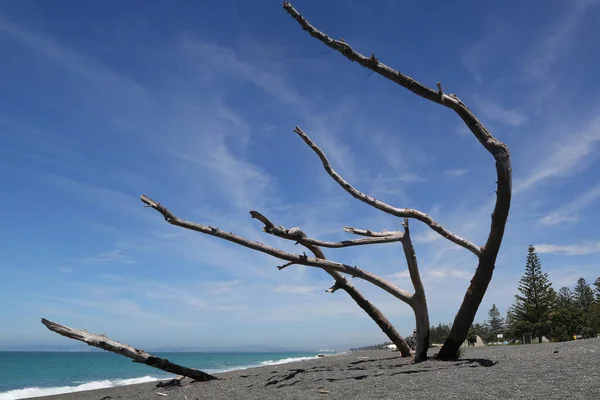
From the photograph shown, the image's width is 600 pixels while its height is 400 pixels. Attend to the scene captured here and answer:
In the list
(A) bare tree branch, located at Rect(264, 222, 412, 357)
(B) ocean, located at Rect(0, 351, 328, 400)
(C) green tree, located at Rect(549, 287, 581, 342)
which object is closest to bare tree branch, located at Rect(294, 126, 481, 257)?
(A) bare tree branch, located at Rect(264, 222, 412, 357)

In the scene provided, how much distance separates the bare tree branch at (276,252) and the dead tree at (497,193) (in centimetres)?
135

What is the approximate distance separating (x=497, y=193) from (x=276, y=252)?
13.3ft

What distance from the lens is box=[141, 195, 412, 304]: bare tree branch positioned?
799 centimetres

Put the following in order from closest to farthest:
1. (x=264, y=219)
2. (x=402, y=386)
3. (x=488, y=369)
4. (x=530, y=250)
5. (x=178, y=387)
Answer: (x=402, y=386) < (x=488, y=369) < (x=264, y=219) < (x=178, y=387) < (x=530, y=250)

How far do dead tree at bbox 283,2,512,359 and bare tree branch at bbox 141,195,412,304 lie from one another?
135 cm

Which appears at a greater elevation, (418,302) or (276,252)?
(276,252)

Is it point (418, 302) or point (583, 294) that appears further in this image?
point (583, 294)

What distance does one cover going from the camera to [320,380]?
7.51 meters

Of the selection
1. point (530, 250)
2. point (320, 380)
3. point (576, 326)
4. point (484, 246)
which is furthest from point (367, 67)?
point (576, 326)

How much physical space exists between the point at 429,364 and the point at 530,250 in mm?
44563

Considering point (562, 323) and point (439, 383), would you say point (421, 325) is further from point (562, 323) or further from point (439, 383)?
point (562, 323)

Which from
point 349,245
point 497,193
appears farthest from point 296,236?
point 497,193

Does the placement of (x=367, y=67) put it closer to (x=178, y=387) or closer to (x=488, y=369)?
(x=488, y=369)

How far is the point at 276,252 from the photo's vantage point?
7.96 meters
